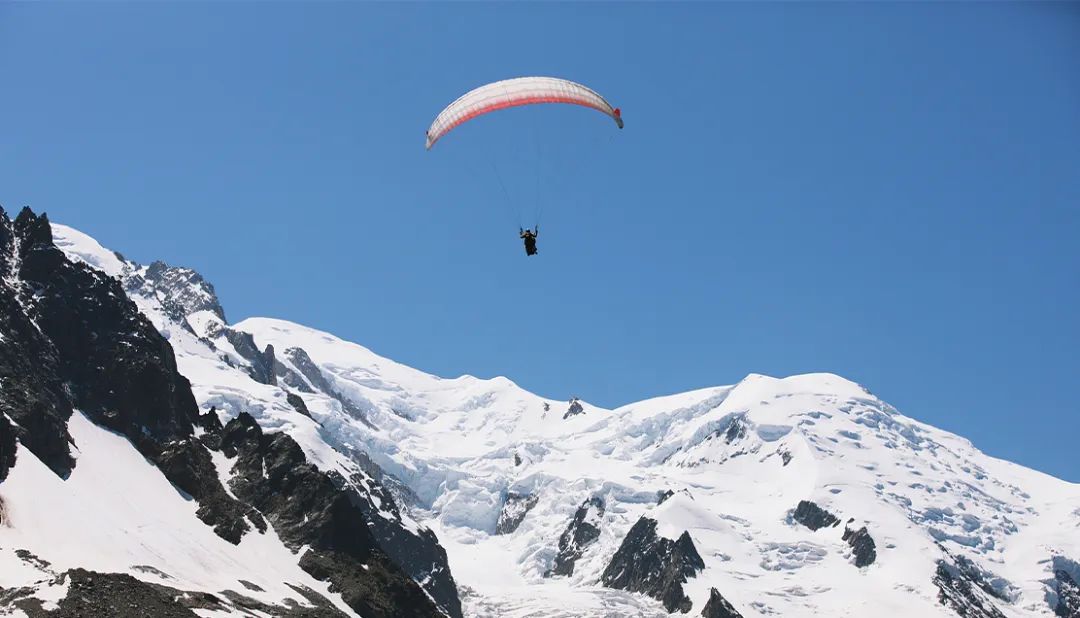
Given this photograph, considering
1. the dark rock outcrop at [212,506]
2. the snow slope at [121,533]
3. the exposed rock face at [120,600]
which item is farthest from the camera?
the dark rock outcrop at [212,506]

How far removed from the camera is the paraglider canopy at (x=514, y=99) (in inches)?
4163

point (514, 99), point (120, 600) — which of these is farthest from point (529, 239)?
point (120, 600)

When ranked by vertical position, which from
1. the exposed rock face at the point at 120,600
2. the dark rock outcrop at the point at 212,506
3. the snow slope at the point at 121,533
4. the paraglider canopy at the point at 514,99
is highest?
the paraglider canopy at the point at 514,99

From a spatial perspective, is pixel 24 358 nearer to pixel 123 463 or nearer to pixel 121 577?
pixel 123 463

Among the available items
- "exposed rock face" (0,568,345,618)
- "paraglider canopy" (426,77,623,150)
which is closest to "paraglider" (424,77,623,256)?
"paraglider canopy" (426,77,623,150)

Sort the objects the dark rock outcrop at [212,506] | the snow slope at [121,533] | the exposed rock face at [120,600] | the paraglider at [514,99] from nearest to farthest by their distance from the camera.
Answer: the paraglider at [514,99] → the exposed rock face at [120,600] → the snow slope at [121,533] → the dark rock outcrop at [212,506]

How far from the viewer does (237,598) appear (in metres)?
155

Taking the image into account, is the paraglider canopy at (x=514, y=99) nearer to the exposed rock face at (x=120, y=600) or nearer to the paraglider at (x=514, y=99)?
the paraglider at (x=514, y=99)

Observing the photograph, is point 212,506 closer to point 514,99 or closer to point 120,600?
point 120,600

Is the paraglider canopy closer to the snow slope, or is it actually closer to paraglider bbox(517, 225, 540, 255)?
paraglider bbox(517, 225, 540, 255)

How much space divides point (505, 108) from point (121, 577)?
74045 millimetres

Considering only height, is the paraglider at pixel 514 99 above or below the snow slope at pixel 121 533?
above

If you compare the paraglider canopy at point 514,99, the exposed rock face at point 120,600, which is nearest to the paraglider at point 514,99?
the paraglider canopy at point 514,99

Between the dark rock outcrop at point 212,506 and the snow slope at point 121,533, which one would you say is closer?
the snow slope at point 121,533
